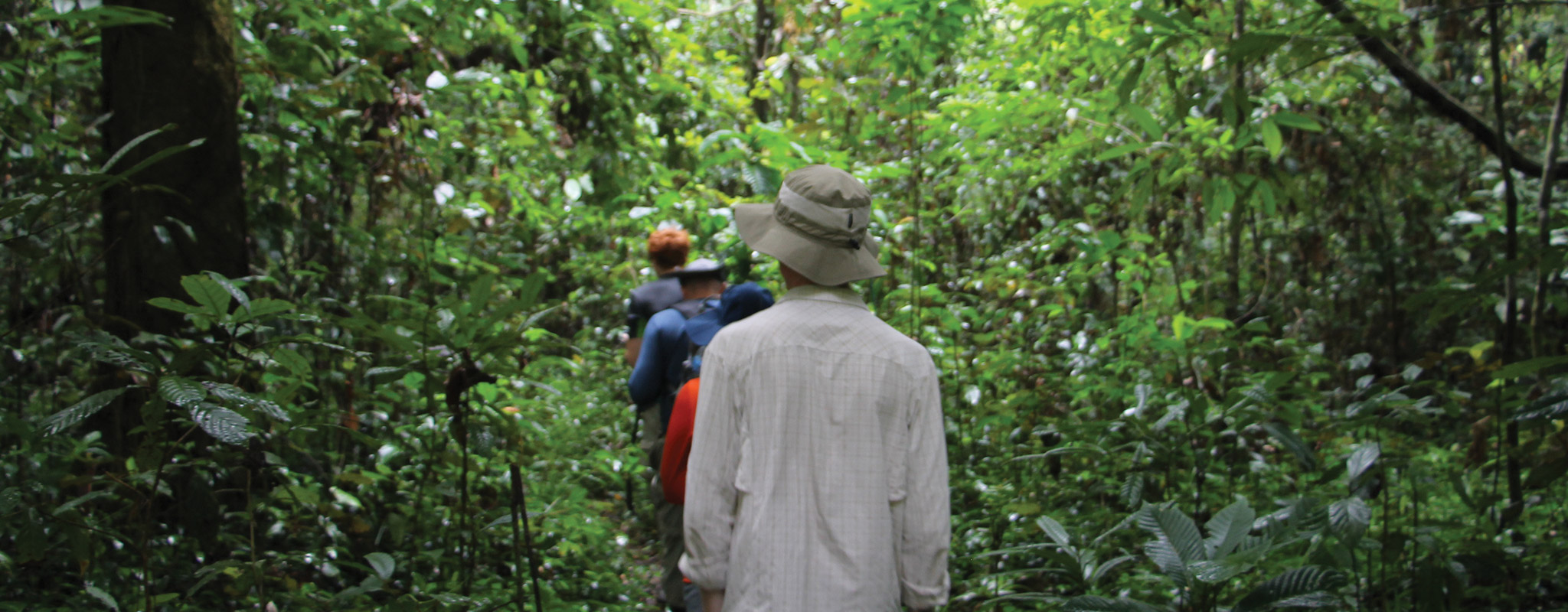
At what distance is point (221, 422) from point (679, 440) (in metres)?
1.03

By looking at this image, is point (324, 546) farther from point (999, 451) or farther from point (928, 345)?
→ point (999, 451)

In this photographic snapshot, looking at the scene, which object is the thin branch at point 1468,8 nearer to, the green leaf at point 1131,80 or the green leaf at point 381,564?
the green leaf at point 1131,80

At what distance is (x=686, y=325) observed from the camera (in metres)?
3.56

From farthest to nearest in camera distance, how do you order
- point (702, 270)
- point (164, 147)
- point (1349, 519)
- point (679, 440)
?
point (702, 270) → point (164, 147) → point (679, 440) → point (1349, 519)

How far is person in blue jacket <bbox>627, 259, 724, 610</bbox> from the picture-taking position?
12.1 feet

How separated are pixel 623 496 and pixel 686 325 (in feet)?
11.9

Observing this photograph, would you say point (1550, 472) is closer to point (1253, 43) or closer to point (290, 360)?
point (1253, 43)

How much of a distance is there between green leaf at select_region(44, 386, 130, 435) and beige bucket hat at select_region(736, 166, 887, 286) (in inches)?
50.5

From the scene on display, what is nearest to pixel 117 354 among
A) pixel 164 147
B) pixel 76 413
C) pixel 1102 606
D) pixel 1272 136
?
pixel 76 413

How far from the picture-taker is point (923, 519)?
1898 mm

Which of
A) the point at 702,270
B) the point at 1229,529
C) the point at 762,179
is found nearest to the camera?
the point at 1229,529

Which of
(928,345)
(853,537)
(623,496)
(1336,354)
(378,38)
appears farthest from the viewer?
(1336,354)

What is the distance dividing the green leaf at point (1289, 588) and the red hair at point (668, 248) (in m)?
2.79

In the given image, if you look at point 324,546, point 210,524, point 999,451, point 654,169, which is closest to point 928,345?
point 999,451
